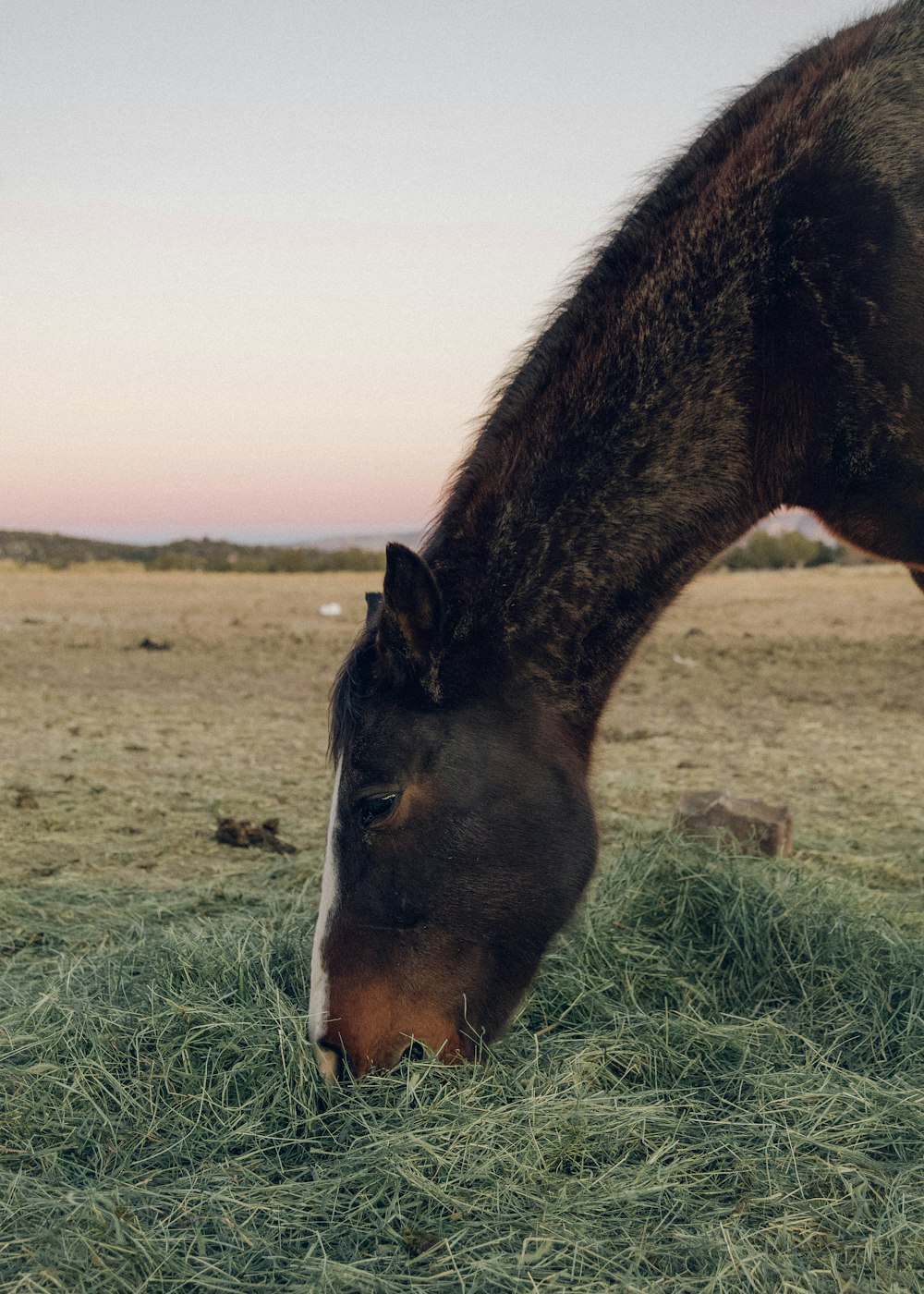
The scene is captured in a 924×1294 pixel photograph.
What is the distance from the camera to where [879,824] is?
530 centimetres

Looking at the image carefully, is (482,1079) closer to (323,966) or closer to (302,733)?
(323,966)

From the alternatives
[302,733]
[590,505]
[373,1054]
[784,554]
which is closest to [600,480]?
[590,505]

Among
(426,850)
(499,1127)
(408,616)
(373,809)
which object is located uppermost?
(408,616)

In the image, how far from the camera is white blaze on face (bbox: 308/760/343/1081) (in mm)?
2445

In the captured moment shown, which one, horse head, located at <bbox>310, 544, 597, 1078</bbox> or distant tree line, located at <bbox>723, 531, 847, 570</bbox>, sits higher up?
distant tree line, located at <bbox>723, 531, 847, 570</bbox>

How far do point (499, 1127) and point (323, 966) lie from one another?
0.60 m

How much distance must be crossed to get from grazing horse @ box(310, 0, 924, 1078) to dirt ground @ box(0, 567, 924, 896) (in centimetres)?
46

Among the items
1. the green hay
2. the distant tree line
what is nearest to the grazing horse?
the green hay

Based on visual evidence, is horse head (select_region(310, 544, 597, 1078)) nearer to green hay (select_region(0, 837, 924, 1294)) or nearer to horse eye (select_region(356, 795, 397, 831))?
horse eye (select_region(356, 795, 397, 831))

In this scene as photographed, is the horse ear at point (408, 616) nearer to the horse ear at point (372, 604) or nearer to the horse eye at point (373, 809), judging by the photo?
the horse ear at point (372, 604)

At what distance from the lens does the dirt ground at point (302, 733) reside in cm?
498

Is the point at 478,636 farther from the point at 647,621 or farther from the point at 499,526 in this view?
the point at 647,621

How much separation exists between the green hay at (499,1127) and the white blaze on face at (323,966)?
97 millimetres

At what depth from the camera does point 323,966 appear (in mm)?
2459
